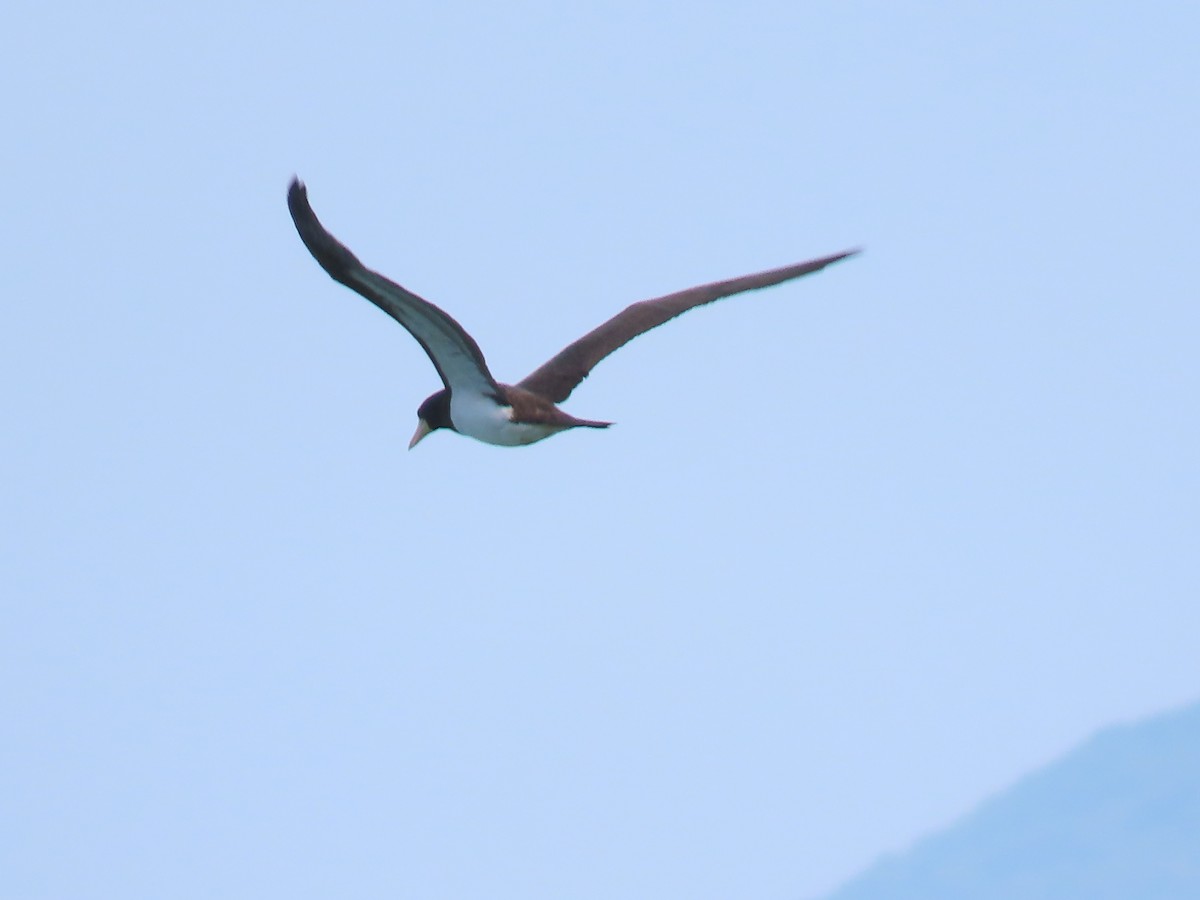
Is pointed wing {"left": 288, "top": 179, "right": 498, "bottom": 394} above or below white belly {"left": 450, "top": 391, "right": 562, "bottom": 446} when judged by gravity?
above

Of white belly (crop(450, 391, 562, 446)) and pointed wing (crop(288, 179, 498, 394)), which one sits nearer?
pointed wing (crop(288, 179, 498, 394))

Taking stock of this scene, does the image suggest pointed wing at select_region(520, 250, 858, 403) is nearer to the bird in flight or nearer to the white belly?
the bird in flight

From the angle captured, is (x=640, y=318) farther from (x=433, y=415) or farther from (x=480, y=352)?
(x=480, y=352)

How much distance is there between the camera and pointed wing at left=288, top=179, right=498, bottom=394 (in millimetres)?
10469

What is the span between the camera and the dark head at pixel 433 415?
12.6m

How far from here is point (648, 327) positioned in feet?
45.4

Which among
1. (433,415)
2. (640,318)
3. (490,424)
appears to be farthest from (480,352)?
(640,318)

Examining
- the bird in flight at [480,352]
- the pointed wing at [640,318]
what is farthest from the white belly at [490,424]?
the pointed wing at [640,318]

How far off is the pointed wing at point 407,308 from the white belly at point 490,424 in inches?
3.9

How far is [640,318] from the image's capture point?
13.9 metres

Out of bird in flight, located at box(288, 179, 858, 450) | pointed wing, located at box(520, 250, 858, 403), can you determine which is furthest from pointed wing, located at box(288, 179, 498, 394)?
pointed wing, located at box(520, 250, 858, 403)

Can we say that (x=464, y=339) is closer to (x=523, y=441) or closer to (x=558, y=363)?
(x=523, y=441)

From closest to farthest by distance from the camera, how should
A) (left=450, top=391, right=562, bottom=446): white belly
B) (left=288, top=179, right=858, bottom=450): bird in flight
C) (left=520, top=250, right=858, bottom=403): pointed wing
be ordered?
(left=288, top=179, right=858, bottom=450): bird in flight
(left=450, top=391, right=562, bottom=446): white belly
(left=520, top=250, right=858, bottom=403): pointed wing

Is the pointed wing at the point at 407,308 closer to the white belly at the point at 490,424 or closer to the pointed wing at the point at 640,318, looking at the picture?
the white belly at the point at 490,424
